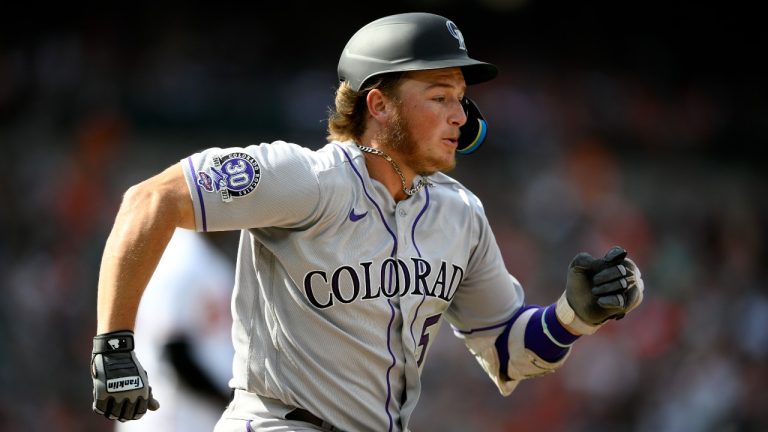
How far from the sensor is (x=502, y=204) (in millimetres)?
11773

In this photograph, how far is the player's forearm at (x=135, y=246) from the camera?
3.18 m

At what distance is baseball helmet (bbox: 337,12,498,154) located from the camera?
372 cm

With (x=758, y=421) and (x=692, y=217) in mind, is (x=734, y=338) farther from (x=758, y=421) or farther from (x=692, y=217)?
(x=692, y=217)

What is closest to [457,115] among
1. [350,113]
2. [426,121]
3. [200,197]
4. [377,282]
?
[426,121]

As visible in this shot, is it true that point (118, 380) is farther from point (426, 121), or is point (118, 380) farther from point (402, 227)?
point (426, 121)

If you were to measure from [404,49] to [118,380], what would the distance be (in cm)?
144

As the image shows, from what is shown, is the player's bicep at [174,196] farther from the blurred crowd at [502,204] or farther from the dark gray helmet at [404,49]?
the blurred crowd at [502,204]

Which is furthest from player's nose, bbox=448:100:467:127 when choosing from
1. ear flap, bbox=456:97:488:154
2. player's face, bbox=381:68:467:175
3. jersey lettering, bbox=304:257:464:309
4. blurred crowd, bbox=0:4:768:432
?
blurred crowd, bbox=0:4:768:432

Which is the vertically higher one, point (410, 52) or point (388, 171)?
point (410, 52)

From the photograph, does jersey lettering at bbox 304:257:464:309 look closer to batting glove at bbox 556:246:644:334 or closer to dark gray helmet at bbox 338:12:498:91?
batting glove at bbox 556:246:644:334

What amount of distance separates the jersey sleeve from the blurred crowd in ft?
18.6

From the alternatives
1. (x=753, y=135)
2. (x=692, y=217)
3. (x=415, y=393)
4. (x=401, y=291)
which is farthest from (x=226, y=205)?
(x=753, y=135)

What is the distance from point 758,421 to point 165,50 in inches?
277

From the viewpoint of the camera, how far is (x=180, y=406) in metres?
5.06
